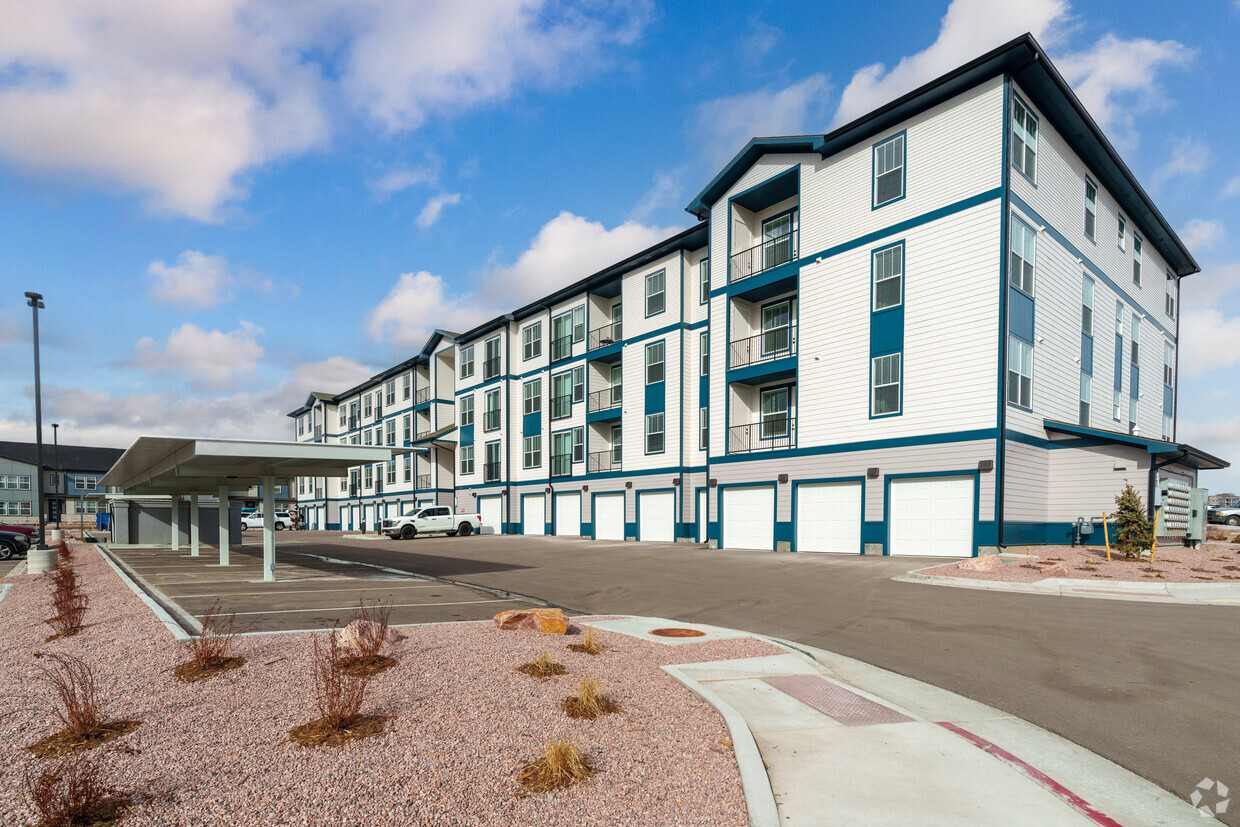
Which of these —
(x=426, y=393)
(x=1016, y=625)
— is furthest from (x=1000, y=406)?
(x=426, y=393)

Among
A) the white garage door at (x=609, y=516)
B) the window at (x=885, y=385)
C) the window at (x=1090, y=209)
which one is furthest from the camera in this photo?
the white garage door at (x=609, y=516)

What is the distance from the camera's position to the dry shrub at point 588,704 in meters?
5.50

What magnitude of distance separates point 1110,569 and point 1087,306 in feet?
47.7

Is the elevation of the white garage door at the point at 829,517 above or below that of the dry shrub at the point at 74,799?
below

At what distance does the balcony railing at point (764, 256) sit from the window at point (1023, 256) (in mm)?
7688

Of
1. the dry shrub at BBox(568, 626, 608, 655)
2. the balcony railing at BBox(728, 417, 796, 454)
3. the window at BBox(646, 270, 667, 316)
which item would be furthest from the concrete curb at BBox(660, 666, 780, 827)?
the window at BBox(646, 270, 667, 316)

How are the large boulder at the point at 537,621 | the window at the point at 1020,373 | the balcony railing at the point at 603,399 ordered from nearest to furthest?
the large boulder at the point at 537,621 → the window at the point at 1020,373 → the balcony railing at the point at 603,399

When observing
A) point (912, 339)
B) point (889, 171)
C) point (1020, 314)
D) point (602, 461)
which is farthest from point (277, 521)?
point (1020, 314)

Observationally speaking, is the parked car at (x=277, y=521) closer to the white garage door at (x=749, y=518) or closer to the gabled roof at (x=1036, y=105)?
the white garage door at (x=749, y=518)

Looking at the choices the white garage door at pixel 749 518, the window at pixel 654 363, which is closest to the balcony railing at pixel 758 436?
the white garage door at pixel 749 518

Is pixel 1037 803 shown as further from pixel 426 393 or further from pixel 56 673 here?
pixel 426 393

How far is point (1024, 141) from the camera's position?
2150cm

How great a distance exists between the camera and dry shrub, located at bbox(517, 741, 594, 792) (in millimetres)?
4289

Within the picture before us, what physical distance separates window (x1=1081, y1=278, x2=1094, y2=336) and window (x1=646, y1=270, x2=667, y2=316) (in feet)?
55.7
